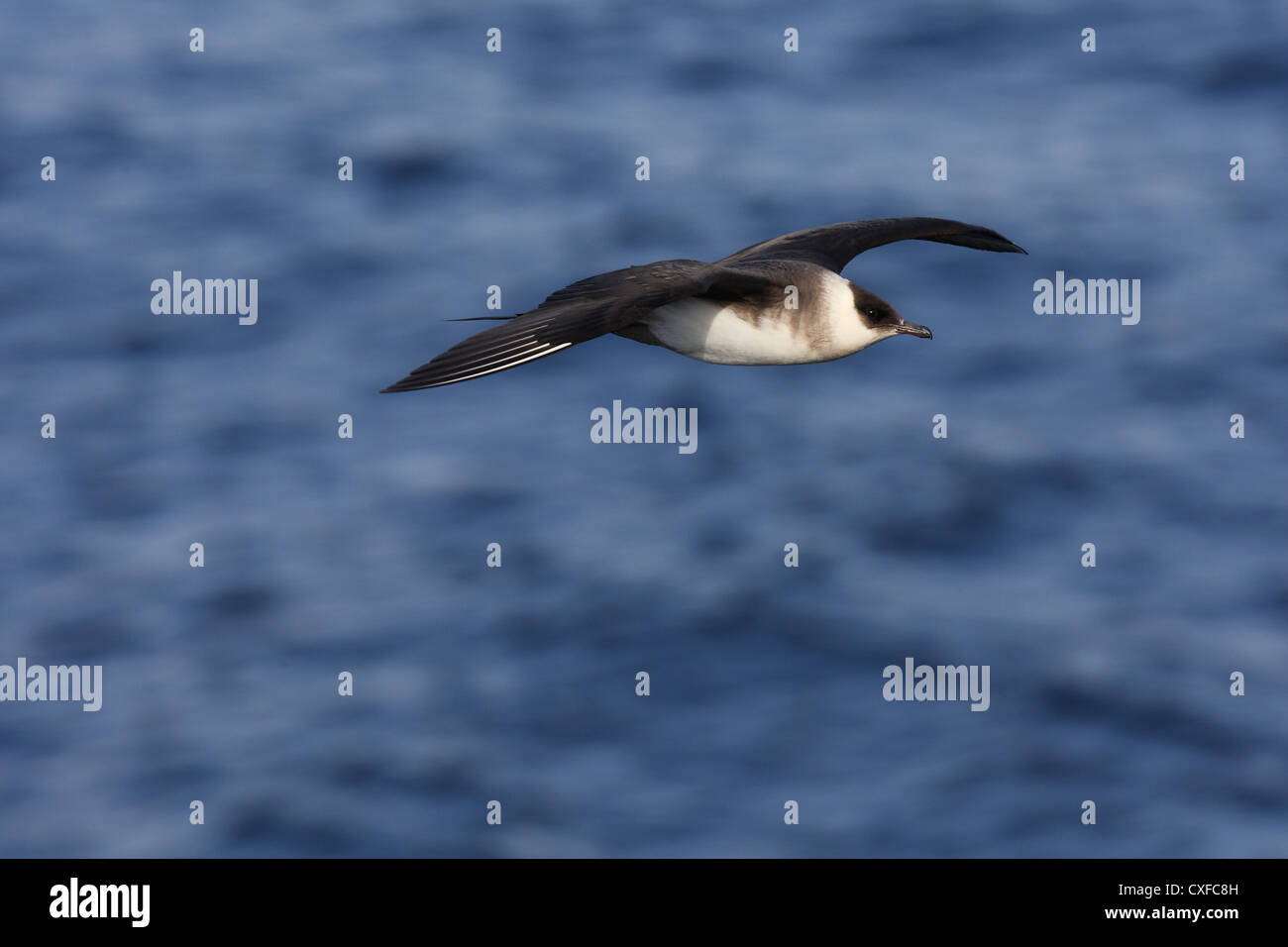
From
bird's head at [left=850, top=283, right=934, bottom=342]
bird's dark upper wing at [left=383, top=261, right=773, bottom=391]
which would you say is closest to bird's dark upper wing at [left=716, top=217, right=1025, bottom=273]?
bird's head at [left=850, top=283, right=934, bottom=342]

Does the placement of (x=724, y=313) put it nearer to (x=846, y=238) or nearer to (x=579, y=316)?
(x=579, y=316)

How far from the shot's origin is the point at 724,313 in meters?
11.6

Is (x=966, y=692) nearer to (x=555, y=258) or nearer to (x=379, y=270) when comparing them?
(x=555, y=258)

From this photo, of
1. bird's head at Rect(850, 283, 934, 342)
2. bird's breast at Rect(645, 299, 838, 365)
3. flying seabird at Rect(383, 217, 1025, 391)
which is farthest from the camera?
bird's head at Rect(850, 283, 934, 342)

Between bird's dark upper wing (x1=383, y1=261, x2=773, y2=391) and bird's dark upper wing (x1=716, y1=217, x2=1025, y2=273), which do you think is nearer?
bird's dark upper wing (x1=383, y1=261, x2=773, y2=391)

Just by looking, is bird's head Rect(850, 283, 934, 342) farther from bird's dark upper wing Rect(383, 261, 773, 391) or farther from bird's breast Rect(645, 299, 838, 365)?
bird's dark upper wing Rect(383, 261, 773, 391)

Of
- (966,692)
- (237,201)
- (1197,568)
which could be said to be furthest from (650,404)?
(237,201)

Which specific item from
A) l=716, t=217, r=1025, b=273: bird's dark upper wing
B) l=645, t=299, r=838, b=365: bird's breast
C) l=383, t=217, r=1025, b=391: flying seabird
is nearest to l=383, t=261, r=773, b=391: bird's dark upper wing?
l=383, t=217, r=1025, b=391: flying seabird

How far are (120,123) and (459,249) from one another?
8.89 metres

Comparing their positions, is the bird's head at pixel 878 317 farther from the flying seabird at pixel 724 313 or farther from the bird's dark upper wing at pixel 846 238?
the bird's dark upper wing at pixel 846 238

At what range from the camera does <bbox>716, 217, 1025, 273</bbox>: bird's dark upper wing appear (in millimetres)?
12641

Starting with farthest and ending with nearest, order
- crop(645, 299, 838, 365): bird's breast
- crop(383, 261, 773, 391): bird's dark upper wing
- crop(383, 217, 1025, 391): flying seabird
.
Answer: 1. crop(645, 299, 838, 365): bird's breast
2. crop(383, 217, 1025, 391): flying seabird
3. crop(383, 261, 773, 391): bird's dark upper wing

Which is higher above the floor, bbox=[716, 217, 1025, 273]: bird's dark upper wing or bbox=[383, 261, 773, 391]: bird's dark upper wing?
bbox=[716, 217, 1025, 273]: bird's dark upper wing

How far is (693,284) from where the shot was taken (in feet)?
34.8
